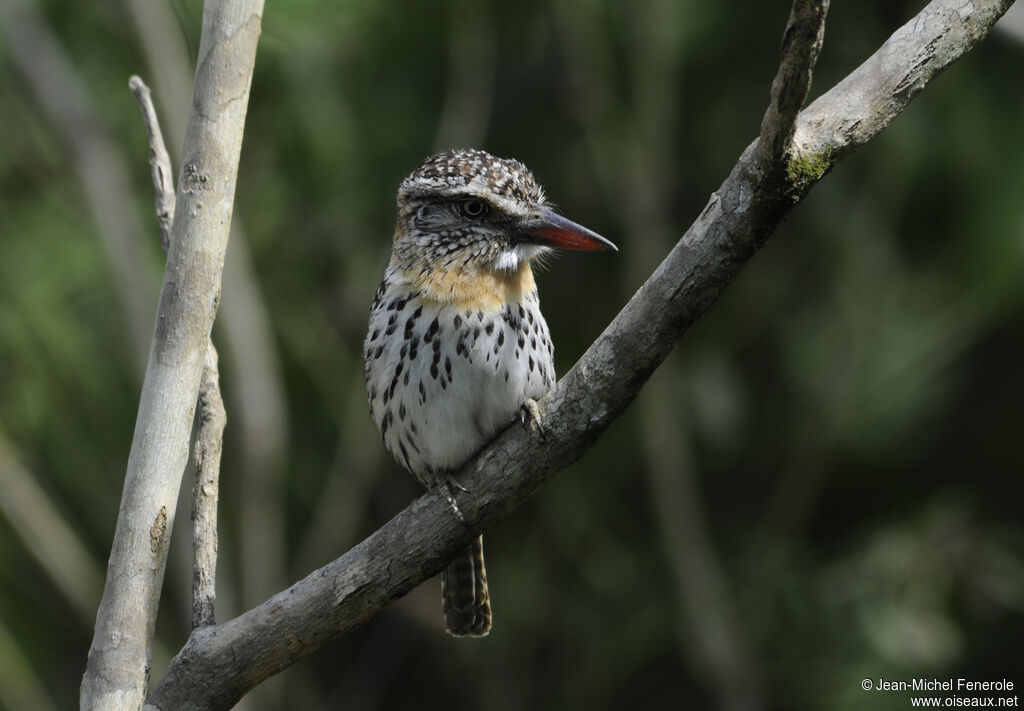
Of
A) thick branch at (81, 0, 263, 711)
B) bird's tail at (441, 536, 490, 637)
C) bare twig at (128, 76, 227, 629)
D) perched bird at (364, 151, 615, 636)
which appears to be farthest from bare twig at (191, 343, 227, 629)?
bird's tail at (441, 536, 490, 637)

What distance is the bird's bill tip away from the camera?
345cm

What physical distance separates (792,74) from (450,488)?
4.53 ft

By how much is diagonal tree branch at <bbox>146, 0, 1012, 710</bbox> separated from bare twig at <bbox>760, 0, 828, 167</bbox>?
41 millimetres

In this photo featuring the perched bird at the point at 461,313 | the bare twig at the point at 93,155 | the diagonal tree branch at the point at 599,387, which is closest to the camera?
the diagonal tree branch at the point at 599,387

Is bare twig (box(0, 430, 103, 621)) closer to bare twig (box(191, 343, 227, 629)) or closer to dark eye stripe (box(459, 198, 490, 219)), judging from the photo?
bare twig (box(191, 343, 227, 629))

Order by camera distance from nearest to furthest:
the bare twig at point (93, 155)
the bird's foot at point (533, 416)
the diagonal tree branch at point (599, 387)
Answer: the diagonal tree branch at point (599, 387) → the bird's foot at point (533, 416) → the bare twig at point (93, 155)

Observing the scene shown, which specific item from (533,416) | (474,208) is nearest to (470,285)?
(474,208)

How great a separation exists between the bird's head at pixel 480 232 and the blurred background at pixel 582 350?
5.34 feet

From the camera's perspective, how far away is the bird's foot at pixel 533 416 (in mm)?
2936

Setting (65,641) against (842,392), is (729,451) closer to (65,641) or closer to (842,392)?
(842,392)

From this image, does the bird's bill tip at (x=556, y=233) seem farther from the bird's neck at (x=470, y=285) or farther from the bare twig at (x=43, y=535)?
the bare twig at (x=43, y=535)

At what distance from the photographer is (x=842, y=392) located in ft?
17.3

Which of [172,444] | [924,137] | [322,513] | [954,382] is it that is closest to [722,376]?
[954,382]

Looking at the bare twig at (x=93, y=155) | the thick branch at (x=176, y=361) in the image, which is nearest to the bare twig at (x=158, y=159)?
the thick branch at (x=176, y=361)
